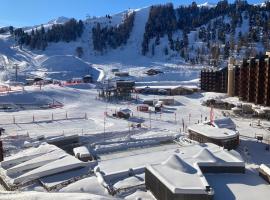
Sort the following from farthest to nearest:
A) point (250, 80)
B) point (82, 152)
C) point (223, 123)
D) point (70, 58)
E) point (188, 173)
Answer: point (70, 58)
point (250, 80)
point (223, 123)
point (82, 152)
point (188, 173)

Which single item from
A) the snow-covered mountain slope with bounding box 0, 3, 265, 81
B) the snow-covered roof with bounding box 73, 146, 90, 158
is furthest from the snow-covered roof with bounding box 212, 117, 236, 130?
the snow-covered mountain slope with bounding box 0, 3, 265, 81

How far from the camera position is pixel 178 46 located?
14062cm

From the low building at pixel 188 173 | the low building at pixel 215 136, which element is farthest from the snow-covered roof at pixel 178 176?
the low building at pixel 215 136

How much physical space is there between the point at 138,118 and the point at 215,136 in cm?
1848

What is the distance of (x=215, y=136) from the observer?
3747cm

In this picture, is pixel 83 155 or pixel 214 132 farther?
pixel 214 132

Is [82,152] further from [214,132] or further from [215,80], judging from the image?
[215,80]

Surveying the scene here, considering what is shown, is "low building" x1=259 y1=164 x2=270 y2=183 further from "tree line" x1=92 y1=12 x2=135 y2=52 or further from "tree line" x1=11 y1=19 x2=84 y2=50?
"tree line" x1=11 y1=19 x2=84 y2=50

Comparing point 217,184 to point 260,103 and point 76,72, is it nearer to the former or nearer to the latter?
point 260,103

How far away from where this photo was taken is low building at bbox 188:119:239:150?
1473 inches

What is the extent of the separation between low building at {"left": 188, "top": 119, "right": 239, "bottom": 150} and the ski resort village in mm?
102

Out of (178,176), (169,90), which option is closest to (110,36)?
(169,90)

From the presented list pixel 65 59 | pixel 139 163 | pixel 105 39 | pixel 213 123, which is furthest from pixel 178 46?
pixel 139 163

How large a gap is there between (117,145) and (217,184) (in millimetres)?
13672
